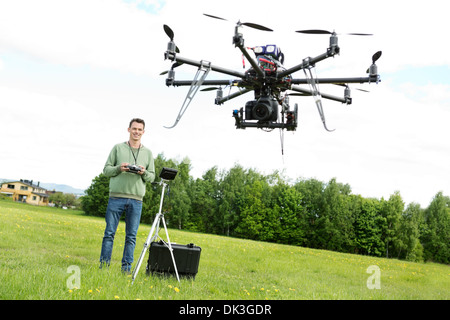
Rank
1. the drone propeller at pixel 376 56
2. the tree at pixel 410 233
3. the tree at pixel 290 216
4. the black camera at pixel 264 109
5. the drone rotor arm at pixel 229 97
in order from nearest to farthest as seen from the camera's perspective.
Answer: the drone propeller at pixel 376 56, the black camera at pixel 264 109, the drone rotor arm at pixel 229 97, the tree at pixel 410 233, the tree at pixel 290 216

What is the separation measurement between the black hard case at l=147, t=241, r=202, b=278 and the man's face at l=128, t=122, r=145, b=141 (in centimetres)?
179

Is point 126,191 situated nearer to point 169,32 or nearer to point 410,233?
point 169,32

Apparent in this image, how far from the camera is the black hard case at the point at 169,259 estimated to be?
231 inches

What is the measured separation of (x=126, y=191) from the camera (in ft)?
20.0

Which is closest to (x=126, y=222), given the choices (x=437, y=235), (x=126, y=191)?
(x=126, y=191)

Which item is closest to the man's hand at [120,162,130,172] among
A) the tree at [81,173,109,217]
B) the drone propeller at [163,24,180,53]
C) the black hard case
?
the black hard case

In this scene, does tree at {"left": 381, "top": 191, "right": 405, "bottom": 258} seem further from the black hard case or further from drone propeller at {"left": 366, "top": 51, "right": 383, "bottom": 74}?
the black hard case

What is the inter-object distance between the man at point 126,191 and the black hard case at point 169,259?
1.56 ft

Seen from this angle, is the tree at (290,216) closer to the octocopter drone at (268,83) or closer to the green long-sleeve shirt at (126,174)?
the octocopter drone at (268,83)

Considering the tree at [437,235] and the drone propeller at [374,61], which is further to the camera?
the tree at [437,235]

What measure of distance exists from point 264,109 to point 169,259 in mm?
3891

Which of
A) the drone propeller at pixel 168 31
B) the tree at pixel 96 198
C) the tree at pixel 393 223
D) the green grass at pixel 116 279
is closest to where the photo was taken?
the green grass at pixel 116 279

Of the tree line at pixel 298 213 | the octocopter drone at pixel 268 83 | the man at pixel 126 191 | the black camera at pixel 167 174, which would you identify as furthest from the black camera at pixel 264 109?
the tree line at pixel 298 213

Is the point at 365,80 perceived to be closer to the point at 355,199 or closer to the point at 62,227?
the point at 62,227
